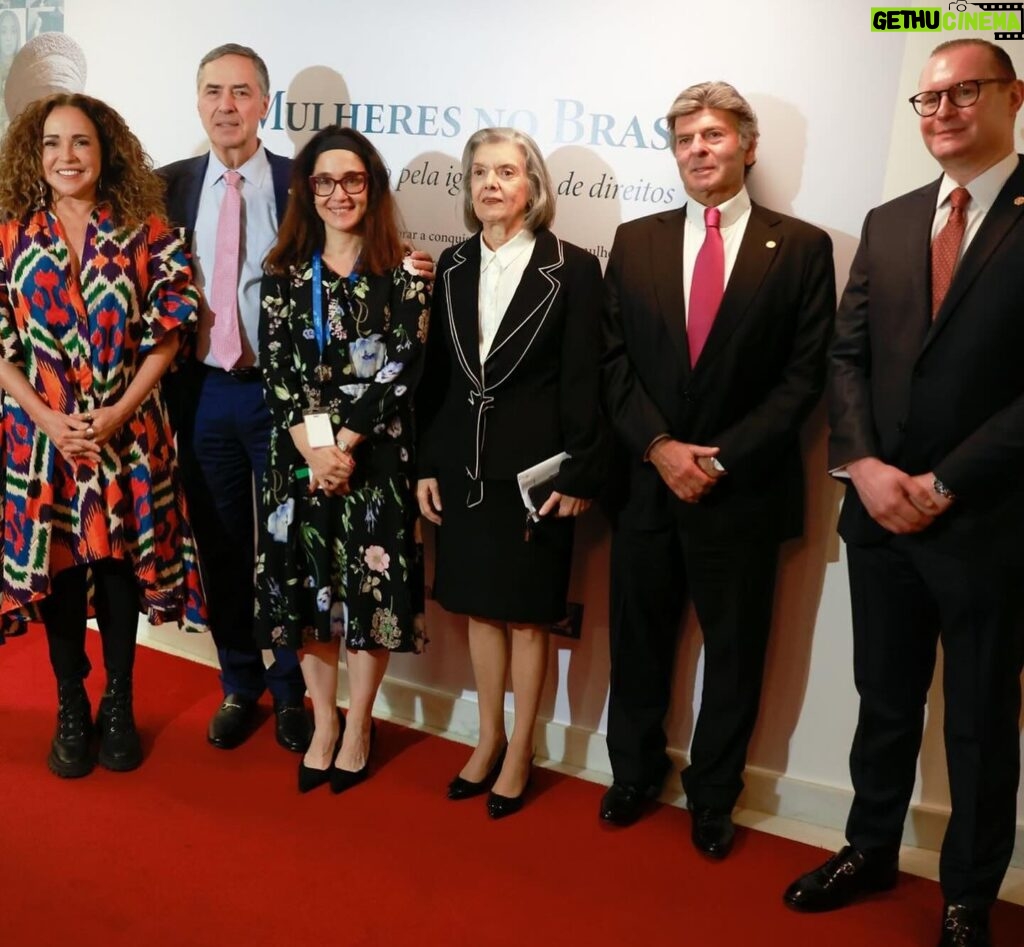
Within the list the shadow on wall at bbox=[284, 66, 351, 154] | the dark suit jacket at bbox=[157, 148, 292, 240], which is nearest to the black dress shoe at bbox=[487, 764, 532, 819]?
the dark suit jacket at bbox=[157, 148, 292, 240]

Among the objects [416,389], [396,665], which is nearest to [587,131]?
[416,389]

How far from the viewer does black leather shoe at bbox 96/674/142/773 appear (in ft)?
9.97

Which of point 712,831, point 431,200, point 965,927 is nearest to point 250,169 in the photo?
point 431,200

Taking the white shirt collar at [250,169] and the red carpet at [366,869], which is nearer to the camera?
the red carpet at [366,869]

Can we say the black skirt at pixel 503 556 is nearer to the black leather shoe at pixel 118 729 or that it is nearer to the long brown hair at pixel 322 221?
the long brown hair at pixel 322 221

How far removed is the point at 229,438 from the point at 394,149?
3.36ft

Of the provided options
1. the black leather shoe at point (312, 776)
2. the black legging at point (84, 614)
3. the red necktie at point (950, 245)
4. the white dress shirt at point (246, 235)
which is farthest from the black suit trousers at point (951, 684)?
the black legging at point (84, 614)

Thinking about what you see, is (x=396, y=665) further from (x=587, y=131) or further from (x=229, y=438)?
(x=587, y=131)

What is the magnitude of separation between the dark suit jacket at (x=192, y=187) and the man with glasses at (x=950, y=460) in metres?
1.65

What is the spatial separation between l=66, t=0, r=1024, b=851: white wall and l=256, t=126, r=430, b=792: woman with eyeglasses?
525mm

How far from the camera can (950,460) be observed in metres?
2.15

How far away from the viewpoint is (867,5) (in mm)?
2537

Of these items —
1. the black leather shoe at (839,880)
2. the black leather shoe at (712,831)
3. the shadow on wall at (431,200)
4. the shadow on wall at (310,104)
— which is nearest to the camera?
the black leather shoe at (839,880)

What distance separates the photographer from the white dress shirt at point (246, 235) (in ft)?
9.82
